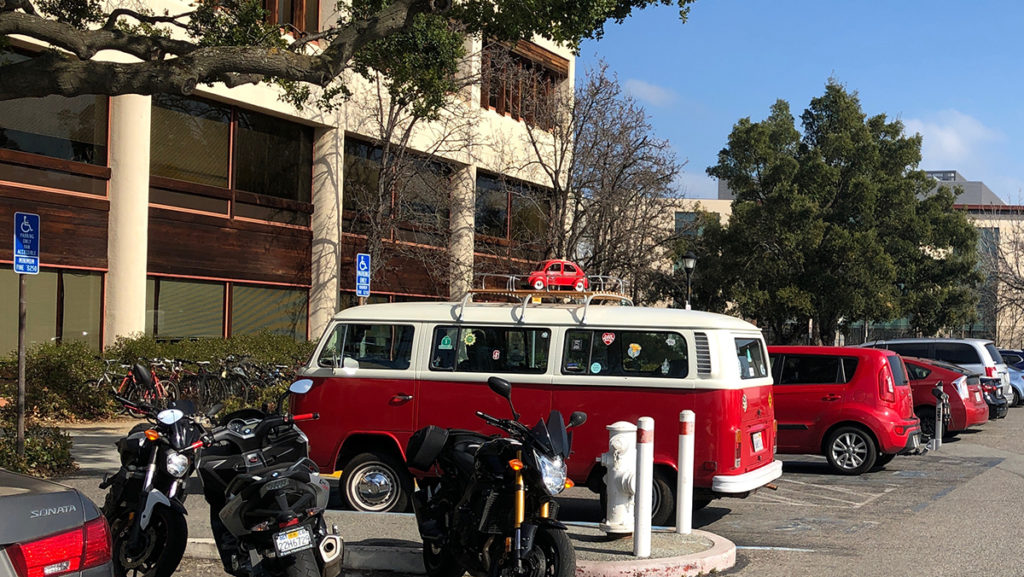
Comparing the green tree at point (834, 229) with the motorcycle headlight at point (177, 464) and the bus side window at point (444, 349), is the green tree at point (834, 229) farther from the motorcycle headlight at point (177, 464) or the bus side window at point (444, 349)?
the motorcycle headlight at point (177, 464)

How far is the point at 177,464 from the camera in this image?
666 centimetres

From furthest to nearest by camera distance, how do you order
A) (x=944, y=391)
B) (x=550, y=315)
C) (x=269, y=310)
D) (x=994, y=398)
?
(x=269, y=310), (x=994, y=398), (x=944, y=391), (x=550, y=315)

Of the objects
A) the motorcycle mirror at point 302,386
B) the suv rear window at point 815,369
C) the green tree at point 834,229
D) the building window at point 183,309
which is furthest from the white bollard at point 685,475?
the green tree at point 834,229

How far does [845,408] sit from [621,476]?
6.57 m

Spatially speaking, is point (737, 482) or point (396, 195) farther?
point (396, 195)

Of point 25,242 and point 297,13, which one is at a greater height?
point 297,13

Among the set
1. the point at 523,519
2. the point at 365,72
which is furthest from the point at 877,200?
the point at 523,519

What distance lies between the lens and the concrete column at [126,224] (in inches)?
800

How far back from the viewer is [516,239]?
33031 millimetres

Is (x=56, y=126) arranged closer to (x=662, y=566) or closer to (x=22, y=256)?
(x=22, y=256)

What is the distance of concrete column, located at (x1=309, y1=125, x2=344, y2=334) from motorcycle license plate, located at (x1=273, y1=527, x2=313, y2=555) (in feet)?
66.6

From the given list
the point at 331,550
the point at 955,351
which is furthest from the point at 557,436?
the point at 955,351

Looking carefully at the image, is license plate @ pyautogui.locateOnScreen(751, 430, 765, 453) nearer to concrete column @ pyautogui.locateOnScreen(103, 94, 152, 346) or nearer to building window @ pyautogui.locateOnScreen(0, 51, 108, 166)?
concrete column @ pyautogui.locateOnScreen(103, 94, 152, 346)

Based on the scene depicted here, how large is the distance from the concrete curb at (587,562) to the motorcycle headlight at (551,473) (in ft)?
4.57
